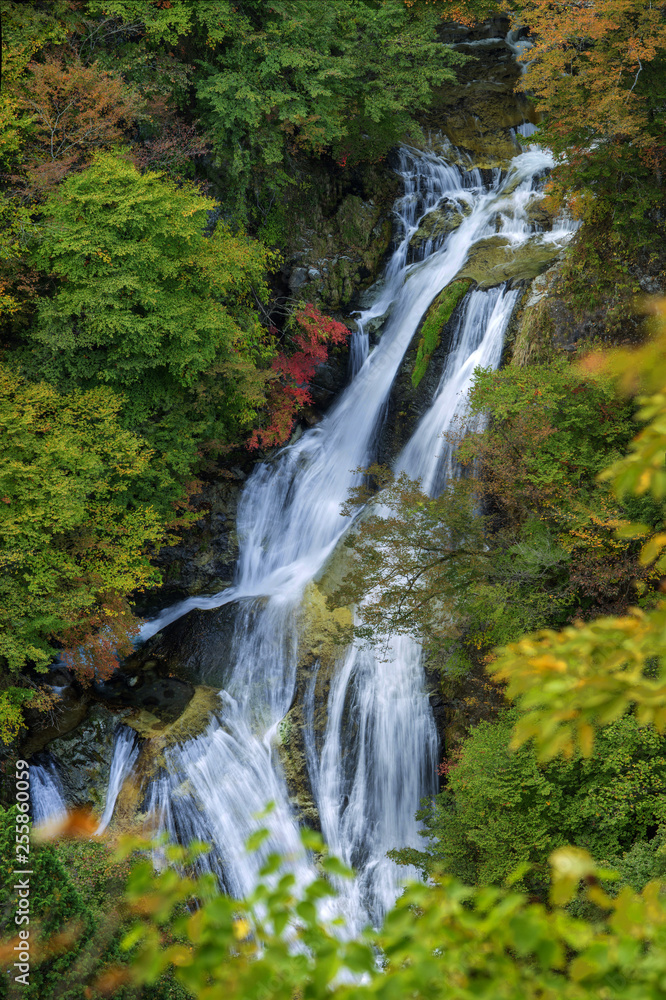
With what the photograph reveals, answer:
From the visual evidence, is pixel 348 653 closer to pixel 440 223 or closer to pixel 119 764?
pixel 119 764

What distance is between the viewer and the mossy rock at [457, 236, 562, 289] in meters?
12.2

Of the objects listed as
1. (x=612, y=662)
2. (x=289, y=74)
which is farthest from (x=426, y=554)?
(x=289, y=74)

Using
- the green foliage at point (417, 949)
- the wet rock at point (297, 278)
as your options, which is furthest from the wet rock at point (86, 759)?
the wet rock at point (297, 278)

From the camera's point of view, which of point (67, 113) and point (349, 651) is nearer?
point (67, 113)

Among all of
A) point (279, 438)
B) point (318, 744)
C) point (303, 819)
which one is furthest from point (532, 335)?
point (303, 819)

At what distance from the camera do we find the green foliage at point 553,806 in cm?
598

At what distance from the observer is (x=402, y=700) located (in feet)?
32.2

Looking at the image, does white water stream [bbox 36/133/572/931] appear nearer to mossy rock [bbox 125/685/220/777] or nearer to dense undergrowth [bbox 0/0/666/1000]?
mossy rock [bbox 125/685/220/777]

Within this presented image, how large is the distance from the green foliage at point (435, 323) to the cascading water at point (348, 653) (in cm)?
42

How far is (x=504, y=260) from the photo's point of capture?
1298 centimetres

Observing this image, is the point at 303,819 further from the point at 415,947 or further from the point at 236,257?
the point at 236,257

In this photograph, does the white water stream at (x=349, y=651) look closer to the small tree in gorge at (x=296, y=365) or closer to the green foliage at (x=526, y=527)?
the small tree in gorge at (x=296, y=365)

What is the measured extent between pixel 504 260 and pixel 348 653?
8469 millimetres

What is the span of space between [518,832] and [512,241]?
11.5 metres
